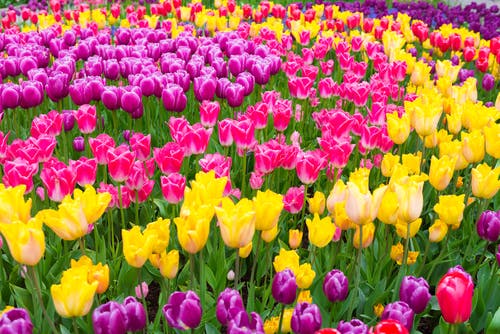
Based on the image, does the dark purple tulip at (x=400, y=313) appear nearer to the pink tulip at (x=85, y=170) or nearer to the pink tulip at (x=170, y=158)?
the pink tulip at (x=170, y=158)

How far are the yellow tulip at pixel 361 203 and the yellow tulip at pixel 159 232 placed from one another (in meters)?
0.67

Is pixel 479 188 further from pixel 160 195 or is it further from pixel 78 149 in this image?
pixel 78 149

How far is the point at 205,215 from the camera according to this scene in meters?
1.97

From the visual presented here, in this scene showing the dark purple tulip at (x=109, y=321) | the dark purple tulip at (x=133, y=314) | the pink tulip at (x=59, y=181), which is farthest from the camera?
the pink tulip at (x=59, y=181)

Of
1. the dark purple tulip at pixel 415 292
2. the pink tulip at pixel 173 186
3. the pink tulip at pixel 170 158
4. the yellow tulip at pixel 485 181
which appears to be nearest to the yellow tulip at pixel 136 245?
the pink tulip at pixel 173 186

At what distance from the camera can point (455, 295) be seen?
178 centimetres

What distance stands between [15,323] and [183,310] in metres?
0.49

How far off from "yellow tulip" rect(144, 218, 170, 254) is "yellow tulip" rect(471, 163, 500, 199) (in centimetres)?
147

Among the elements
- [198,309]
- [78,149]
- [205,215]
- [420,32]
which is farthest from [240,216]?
[420,32]

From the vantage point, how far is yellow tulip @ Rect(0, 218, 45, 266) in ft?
5.97

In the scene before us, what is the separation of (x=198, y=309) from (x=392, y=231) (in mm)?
1798

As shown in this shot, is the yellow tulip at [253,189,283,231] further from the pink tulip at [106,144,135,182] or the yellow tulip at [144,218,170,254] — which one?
the pink tulip at [106,144,135,182]

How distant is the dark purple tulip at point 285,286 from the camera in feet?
6.56

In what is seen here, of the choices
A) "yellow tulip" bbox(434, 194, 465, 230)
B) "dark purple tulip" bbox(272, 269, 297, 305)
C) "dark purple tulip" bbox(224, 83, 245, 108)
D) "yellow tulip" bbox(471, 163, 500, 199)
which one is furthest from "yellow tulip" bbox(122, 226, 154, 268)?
"dark purple tulip" bbox(224, 83, 245, 108)
